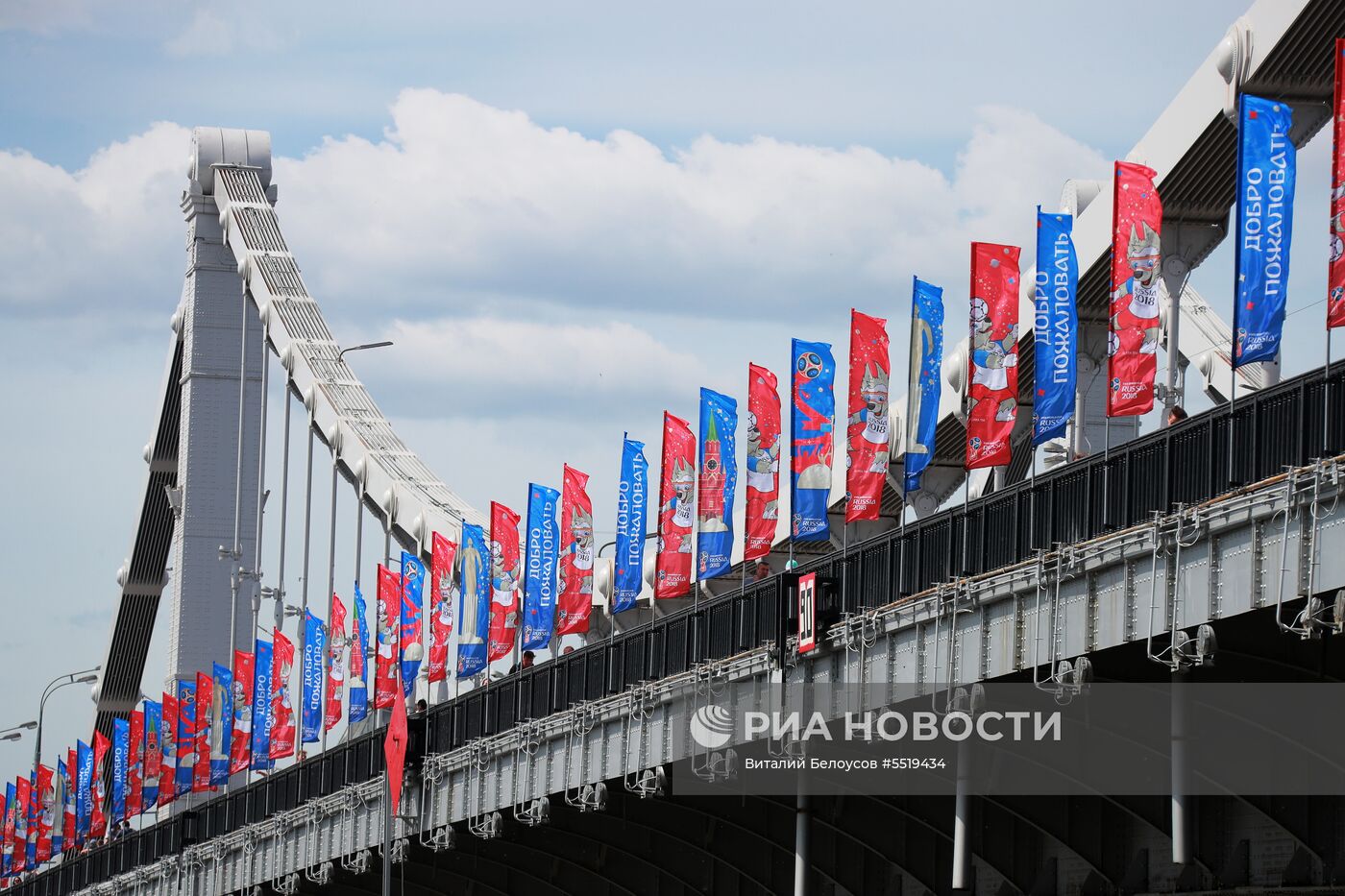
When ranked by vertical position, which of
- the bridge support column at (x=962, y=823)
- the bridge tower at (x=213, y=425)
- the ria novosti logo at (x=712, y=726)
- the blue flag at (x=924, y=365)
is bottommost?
the bridge support column at (x=962, y=823)

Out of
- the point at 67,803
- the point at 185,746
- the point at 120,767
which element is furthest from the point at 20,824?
the point at 185,746

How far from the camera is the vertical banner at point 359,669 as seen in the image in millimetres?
64300

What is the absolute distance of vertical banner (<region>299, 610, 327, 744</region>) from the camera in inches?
2660

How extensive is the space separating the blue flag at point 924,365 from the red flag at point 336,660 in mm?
29523

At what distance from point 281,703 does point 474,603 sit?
12.6m

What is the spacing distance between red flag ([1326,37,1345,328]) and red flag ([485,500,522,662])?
31236 millimetres

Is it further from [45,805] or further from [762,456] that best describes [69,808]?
[762,456]

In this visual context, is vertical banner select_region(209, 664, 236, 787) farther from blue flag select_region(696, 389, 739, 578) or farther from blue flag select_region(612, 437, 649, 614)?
blue flag select_region(696, 389, 739, 578)

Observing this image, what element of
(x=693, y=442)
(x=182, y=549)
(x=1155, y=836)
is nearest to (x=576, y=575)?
(x=693, y=442)

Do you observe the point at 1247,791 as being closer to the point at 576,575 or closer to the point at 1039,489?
the point at 1039,489

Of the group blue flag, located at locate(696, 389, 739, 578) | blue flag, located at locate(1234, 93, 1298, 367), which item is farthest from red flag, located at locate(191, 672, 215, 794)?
blue flag, located at locate(1234, 93, 1298, 367)

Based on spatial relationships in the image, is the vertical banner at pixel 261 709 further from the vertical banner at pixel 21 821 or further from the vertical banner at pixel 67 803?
the vertical banner at pixel 21 821

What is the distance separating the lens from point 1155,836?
36562 millimetres

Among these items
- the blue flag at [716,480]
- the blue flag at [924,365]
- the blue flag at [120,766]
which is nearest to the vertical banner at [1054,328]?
the blue flag at [924,365]
